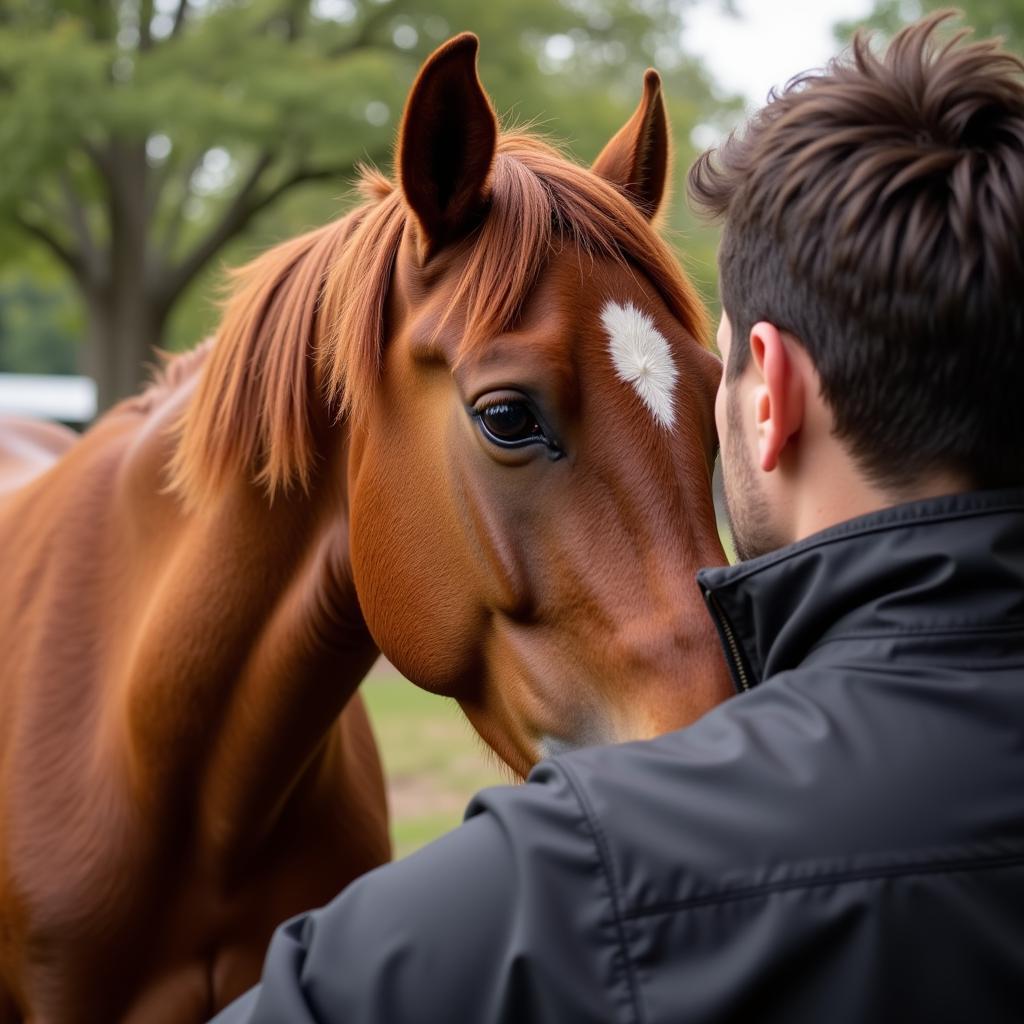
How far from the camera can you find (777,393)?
1.21m

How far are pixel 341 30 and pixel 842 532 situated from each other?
15778mm

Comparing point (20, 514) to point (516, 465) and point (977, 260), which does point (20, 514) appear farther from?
point (977, 260)

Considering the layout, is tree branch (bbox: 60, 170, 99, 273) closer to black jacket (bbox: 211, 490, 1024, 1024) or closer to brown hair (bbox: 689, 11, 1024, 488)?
brown hair (bbox: 689, 11, 1024, 488)

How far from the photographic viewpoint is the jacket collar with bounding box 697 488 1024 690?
3.47 feet

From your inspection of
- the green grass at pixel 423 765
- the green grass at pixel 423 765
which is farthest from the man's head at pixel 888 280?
the green grass at pixel 423 765

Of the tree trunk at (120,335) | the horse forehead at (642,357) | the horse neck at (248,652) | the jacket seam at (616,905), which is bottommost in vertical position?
the tree trunk at (120,335)

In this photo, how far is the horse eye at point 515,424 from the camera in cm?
185

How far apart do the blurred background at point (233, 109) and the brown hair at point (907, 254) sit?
8.15 metres

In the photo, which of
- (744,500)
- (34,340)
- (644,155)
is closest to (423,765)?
(644,155)

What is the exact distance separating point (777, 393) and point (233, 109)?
12.3 m

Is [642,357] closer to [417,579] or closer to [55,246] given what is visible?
[417,579]

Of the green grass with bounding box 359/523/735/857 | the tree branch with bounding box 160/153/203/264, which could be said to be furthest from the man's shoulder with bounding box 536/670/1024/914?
the tree branch with bounding box 160/153/203/264

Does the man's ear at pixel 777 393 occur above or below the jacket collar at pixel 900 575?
above

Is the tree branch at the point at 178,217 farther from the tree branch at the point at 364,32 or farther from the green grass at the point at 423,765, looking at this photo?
the green grass at the point at 423,765
